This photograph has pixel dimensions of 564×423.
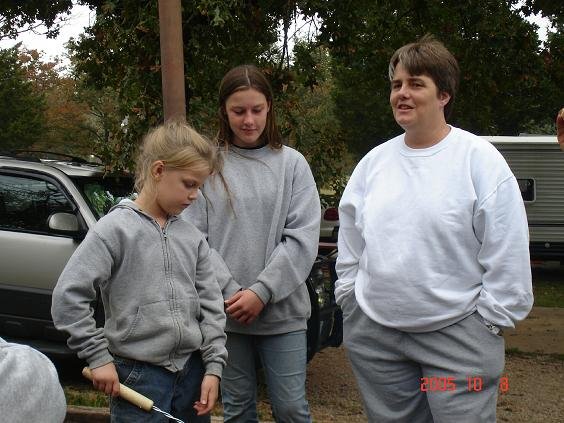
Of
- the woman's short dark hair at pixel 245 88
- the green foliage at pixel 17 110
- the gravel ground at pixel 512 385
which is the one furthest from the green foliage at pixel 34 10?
the green foliage at pixel 17 110

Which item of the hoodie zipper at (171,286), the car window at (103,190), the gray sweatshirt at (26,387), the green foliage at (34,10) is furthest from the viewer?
the green foliage at (34,10)

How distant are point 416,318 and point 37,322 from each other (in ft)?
13.7

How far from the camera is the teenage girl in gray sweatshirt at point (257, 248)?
3338 millimetres

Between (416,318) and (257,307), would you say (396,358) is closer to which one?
(416,318)

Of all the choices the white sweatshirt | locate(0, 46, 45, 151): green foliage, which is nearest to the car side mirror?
the white sweatshirt

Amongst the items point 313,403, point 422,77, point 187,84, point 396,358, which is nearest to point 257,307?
point 396,358

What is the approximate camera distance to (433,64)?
282cm

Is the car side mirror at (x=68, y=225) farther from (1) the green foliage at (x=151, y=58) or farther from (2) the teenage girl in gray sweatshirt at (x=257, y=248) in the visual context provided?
(2) the teenage girl in gray sweatshirt at (x=257, y=248)

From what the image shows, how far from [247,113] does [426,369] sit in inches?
46.9

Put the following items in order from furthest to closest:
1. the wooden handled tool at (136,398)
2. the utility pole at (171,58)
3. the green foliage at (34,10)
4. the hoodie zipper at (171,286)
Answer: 1. the green foliage at (34,10)
2. the utility pole at (171,58)
3. the hoodie zipper at (171,286)
4. the wooden handled tool at (136,398)

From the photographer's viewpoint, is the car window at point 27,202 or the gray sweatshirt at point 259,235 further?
the car window at point 27,202

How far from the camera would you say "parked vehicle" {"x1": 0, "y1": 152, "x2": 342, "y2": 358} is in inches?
245

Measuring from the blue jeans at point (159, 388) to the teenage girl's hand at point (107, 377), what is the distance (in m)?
0.07

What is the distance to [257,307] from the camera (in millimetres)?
3271
